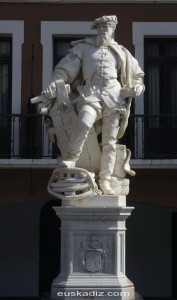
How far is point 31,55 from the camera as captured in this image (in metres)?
25.9

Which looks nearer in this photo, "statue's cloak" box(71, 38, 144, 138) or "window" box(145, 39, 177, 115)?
"statue's cloak" box(71, 38, 144, 138)

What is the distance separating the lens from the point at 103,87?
17984 millimetres

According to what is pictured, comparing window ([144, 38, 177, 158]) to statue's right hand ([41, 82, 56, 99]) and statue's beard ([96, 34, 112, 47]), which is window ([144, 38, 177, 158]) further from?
statue's right hand ([41, 82, 56, 99])

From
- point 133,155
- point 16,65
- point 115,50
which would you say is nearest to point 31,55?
point 16,65

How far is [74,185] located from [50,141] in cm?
776

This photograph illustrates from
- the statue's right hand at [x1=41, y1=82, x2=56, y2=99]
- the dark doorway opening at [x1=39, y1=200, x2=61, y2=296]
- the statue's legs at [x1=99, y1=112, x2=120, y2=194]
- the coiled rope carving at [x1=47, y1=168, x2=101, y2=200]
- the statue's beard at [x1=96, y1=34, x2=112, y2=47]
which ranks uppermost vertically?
the statue's beard at [x1=96, y1=34, x2=112, y2=47]

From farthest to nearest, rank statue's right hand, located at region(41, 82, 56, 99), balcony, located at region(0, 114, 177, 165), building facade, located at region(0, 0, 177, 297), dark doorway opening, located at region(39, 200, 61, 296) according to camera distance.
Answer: dark doorway opening, located at region(39, 200, 61, 296)
building facade, located at region(0, 0, 177, 297)
balcony, located at region(0, 114, 177, 165)
statue's right hand, located at region(41, 82, 56, 99)

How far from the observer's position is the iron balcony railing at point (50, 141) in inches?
1000

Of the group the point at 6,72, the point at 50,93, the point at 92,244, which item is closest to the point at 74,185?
the point at 92,244

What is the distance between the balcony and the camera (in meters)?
25.3

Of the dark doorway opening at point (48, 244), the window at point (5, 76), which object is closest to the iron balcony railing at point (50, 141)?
the window at point (5, 76)

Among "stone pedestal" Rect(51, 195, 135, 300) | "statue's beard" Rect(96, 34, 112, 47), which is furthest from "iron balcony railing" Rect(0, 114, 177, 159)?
"stone pedestal" Rect(51, 195, 135, 300)

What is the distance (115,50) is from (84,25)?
766 centimetres

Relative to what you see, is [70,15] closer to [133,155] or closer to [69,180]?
[133,155]
